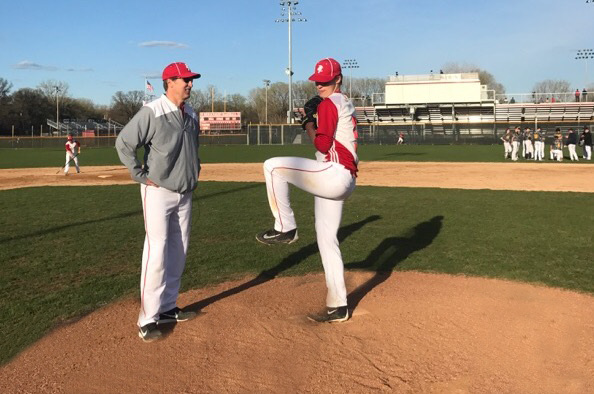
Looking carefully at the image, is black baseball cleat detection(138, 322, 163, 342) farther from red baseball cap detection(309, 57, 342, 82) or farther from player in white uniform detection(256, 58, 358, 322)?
red baseball cap detection(309, 57, 342, 82)

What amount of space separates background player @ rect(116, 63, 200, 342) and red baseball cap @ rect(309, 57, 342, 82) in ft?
3.08

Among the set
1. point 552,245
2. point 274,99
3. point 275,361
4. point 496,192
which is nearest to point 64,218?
point 275,361

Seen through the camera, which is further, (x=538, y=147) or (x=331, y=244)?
(x=538, y=147)

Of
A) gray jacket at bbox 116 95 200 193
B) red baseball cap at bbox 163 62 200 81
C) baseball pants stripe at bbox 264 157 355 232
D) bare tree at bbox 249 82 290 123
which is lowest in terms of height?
baseball pants stripe at bbox 264 157 355 232

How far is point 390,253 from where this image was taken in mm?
6695

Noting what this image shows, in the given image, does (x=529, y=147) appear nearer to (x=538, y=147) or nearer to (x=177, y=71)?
(x=538, y=147)

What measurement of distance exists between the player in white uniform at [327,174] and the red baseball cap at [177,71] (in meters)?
0.92

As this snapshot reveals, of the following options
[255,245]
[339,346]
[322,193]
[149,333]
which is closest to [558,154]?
[255,245]

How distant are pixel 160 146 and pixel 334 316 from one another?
1.91m

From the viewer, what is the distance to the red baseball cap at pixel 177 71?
383 cm

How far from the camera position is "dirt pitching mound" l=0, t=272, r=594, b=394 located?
307 cm

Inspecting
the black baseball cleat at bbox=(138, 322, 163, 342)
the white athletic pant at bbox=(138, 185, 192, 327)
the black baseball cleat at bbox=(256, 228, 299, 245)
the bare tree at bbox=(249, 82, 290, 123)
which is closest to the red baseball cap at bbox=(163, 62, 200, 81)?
the white athletic pant at bbox=(138, 185, 192, 327)

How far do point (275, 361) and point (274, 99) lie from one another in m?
101

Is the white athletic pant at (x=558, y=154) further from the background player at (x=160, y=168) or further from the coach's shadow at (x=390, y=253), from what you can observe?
the background player at (x=160, y=168)
